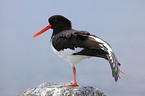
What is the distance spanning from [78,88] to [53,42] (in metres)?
1.30

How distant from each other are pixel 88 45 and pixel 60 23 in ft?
4.40

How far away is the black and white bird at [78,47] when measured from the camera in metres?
4.80

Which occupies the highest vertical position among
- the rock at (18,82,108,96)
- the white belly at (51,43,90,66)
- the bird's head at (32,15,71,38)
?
the bird's head at (32,15,71,38)

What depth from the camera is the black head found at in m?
5.95

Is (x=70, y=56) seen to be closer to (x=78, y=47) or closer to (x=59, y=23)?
(x=78, y=47)

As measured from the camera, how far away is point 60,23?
5965 mm

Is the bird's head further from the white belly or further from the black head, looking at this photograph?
the white belly

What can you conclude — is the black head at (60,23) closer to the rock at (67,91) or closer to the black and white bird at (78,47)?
the black and white bird at (78,47)

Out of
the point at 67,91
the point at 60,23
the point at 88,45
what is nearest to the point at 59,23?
the point at 60,23

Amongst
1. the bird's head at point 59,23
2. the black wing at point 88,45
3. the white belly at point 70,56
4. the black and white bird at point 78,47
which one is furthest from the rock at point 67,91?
the bird's head at point 59,23

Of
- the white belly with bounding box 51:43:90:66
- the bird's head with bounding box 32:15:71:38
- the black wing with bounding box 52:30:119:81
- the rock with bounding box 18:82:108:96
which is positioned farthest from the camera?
the bird's head with bounding box 32:15:71:38

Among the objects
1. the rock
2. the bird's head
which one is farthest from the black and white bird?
the rock

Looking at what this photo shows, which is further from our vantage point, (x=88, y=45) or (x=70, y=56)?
(x=70, y=56)

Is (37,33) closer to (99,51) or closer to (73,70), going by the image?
(73,70)
